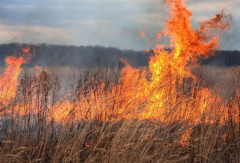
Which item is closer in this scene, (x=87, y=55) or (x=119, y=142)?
(x=119, y=142)

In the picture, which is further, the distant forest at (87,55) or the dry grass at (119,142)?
the distant forest at (87,55)

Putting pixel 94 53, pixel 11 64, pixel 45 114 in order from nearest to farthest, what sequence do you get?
pixel 45 114 < pixel 11 64 < pixel 94 53

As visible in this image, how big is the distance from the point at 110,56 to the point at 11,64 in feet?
147

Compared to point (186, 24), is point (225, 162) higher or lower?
lower

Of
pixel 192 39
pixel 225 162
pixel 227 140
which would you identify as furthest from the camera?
pixel 192 39

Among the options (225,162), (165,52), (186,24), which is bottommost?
(225,162)

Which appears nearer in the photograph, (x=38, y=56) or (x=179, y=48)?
(x=179, y=48)

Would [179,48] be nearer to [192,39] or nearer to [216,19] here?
[192,39]

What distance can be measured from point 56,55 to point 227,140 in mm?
58455

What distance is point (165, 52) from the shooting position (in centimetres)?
1008

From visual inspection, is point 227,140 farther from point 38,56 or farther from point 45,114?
point 38,56

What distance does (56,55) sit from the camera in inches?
2438

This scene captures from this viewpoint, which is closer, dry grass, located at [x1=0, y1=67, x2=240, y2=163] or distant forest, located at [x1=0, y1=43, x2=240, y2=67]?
dry grass, located at [x1=0, y1=67, x2=240, y2=163]

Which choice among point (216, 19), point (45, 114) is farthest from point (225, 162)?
point (216, 19)
